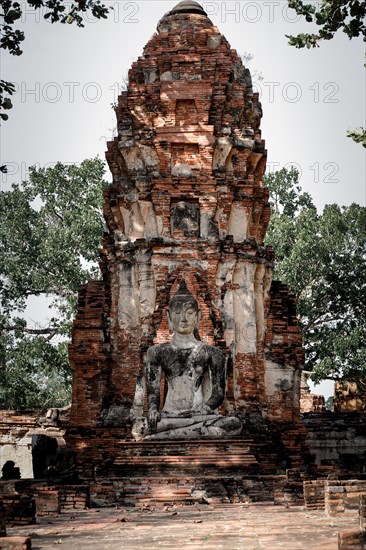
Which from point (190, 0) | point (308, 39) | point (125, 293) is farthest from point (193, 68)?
point (308, 39)

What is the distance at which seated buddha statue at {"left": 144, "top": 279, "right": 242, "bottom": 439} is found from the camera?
1631 centimetres

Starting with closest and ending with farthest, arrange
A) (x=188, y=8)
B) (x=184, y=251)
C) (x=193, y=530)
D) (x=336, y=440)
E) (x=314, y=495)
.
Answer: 1. (x=193, y=530)
2. (x=314, y=495)
3. (x=184, y=251)
4. (x=188, y=8)
5. (x=336, y=440)

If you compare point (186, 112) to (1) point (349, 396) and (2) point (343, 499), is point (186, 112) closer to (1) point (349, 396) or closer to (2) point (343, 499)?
(2) point (343, 499)

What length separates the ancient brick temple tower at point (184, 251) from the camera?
1869cm

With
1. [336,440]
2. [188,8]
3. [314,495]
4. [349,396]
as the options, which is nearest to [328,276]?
[349,396]

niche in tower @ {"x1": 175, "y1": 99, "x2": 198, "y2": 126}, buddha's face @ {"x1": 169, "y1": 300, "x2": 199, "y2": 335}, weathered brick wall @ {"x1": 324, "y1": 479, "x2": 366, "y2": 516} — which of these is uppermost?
niche in tower @ {"x1": 175, "y1": 99, "x2": 198, "y2": 126}

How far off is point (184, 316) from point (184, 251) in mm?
1933

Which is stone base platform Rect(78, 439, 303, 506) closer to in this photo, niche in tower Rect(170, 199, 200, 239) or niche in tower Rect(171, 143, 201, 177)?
niche in tower Rect(170, 199, 200, 239)

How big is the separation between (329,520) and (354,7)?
6.40 meters

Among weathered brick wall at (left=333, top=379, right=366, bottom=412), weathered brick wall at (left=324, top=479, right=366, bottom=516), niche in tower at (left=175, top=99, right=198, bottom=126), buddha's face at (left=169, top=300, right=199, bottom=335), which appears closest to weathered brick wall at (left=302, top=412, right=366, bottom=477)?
weathered brick wall at (left=333, top=379, right=366, bottom=412)

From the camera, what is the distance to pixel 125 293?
1934cm

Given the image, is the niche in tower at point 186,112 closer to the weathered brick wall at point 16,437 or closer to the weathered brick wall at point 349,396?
the weathered brick wall at point 16,437

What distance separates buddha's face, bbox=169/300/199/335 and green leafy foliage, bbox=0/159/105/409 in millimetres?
13650

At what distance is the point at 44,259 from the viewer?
32.1 m
